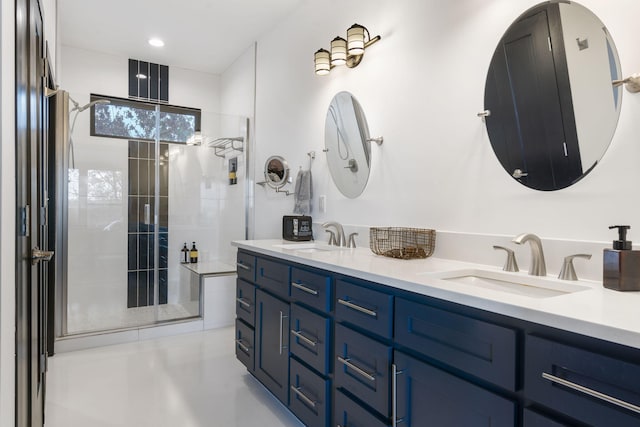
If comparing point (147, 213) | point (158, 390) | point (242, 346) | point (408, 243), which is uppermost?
point (147, 213)

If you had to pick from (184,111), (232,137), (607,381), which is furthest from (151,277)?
(607,381)

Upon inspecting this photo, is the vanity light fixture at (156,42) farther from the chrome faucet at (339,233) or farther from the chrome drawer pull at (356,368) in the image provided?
the chrome drawer pull at (356,368)

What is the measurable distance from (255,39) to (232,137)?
0.98m

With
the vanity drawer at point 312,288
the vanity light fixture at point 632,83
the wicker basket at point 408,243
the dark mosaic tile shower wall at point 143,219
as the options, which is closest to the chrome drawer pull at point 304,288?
the vanity drawer at point 312,288

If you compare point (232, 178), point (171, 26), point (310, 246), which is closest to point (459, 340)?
point (310, 246)

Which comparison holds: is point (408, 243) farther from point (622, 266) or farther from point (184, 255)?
point (184, 255)

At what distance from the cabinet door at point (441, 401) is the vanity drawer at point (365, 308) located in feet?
0.37

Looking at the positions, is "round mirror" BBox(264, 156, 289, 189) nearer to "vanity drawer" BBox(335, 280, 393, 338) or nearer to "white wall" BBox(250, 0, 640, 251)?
"white wall" BBox(250, 0, 640, 251)

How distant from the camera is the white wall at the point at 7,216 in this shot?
861 millimetres

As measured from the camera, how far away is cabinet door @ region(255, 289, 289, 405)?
2.01 meters

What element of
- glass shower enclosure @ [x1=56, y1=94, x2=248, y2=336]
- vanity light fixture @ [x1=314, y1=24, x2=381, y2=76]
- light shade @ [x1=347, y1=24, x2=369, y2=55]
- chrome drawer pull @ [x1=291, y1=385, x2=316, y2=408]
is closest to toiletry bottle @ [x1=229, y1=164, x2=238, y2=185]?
glass shower enclosure @ [x1=56, y1=94, x2=248, y2=336]

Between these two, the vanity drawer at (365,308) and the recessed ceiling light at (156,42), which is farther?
the recessed ceiling light at (156,42)

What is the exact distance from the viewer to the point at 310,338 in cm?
179

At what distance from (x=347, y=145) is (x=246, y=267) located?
40.4 inches
